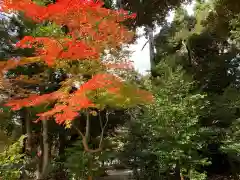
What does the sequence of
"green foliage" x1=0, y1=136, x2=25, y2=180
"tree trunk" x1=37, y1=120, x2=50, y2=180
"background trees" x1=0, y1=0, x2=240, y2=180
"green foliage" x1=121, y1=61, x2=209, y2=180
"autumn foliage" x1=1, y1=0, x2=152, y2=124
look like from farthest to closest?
"tree trunk" x1=37, y1=120, x2=50, y2=180, "green foliage" x1=121, y1=61, x2=209, y2=180, "background trees" x1=0, y1=0, x2=240, y2=180, "autumn foliage" x1=1, y1=0, x2=152, y2=124, "green foliage" x1=0, y1=136, x2=25, y2=180

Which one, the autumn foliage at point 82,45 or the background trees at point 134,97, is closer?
the autumn foliage at point 82,45

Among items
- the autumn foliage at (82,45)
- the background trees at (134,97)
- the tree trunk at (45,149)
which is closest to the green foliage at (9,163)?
the background trees at (134,97)

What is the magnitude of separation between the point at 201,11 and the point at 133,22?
10.6 feet

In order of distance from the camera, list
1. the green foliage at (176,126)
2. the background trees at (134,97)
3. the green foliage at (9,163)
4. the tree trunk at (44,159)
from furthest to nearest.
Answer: the tree trunk at (44,159)
the green foliage at (176,126)
the background trees at (134,97)
the green foliage at (9,163)

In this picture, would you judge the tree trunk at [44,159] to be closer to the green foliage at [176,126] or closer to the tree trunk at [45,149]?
the tree trunk at [45,149]

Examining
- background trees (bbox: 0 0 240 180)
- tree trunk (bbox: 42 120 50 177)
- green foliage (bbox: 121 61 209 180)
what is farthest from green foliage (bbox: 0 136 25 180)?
green foliage (bbox: 121 61 209 180)

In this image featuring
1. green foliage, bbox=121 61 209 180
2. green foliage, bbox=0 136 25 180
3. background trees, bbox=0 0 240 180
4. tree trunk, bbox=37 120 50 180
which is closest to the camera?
green foliage, bbox=0 136 25 180

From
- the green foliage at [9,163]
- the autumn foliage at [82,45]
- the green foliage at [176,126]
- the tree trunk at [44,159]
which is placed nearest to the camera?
the green foliage at [9,163]

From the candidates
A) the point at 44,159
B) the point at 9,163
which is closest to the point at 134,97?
the point at 9,163

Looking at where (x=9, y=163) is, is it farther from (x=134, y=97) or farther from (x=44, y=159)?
(x=44, y=159)

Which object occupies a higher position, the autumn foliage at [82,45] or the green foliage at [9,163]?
the autumn foliage at [82,45]

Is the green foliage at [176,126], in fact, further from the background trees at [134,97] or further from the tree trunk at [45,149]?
the tree trunk at [45,149]

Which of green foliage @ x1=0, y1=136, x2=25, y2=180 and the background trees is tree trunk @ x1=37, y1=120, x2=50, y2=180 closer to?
the background trees

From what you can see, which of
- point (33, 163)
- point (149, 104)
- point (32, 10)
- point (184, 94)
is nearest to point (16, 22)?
point (32, 10)
